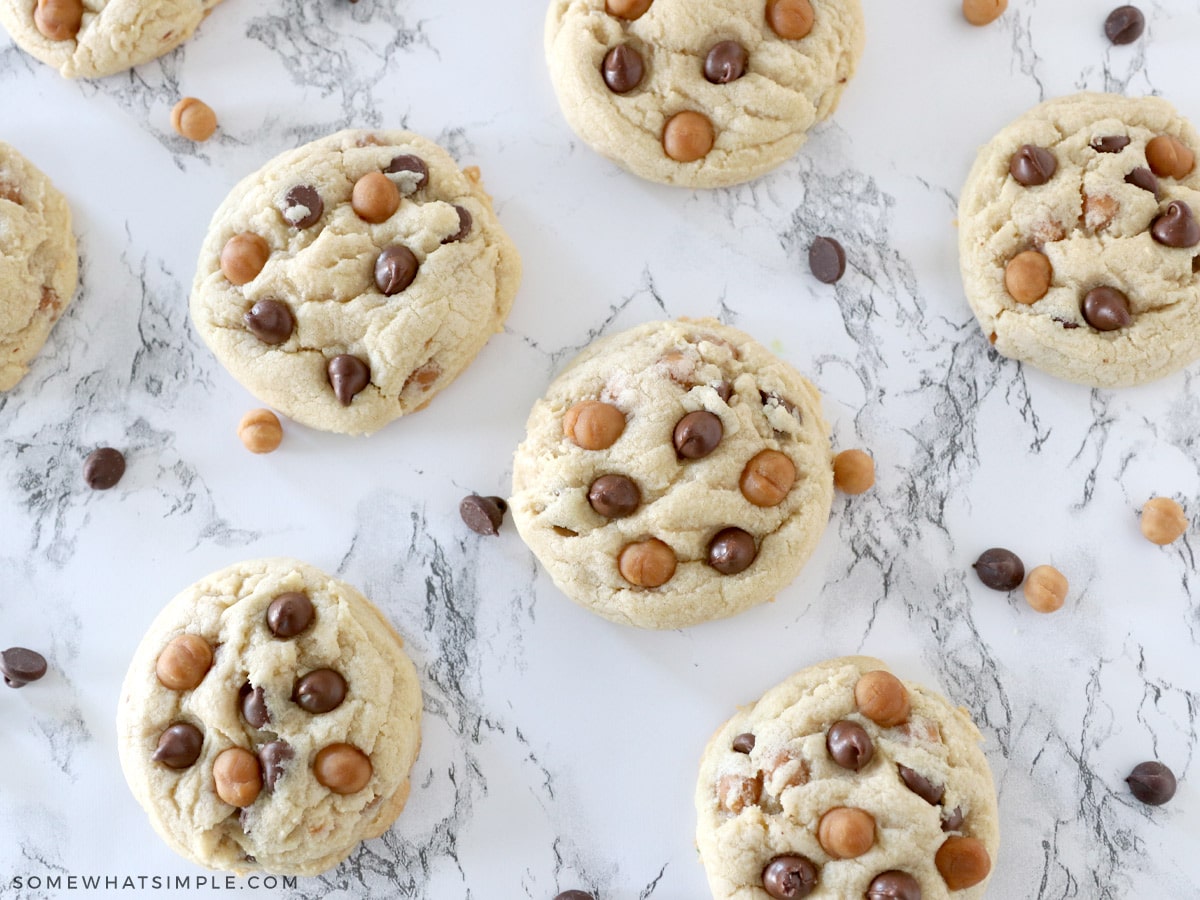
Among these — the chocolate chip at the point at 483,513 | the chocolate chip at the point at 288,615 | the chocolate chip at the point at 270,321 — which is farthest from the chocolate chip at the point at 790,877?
the chocolate chip at the point at 270,321

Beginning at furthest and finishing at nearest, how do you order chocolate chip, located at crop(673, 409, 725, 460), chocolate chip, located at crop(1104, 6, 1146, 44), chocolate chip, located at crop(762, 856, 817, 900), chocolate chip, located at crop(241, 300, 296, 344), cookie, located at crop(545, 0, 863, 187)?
1. chocolate chip, located at crop(1104, 6, 1146, 44)
2. cookie, located at crop(545, 0, 863, 187)
3. chocolate chip, located at crop(241, 300, 296, 344)
4. chocolate chip, located at crop(673, 409, 725, 460)
5. chocolate chip, located at crop(762, 856, 817, 900)

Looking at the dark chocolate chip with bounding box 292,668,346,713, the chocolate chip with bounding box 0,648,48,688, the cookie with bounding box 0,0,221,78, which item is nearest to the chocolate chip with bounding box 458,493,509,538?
the dark chocolate chip with bounding box 292,668,346,713

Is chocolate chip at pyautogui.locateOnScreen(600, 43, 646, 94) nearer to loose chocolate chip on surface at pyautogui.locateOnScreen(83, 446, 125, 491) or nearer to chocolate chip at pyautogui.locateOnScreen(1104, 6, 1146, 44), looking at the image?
chocolate chip at pyautogui.locateOnScreen(1104, 6, 1146, 44)

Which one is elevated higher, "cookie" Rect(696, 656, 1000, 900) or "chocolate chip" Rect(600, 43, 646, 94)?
"chocolate chip" Rect(600, 43, 646, 94)

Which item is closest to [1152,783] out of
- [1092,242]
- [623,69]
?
[1092,242]

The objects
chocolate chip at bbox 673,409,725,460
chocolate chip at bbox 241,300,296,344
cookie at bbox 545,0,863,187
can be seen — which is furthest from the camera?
cookie at bbox 545,0,863,187

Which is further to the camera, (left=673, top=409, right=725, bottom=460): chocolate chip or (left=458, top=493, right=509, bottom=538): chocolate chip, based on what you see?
(left=458, top=493, right=509, bottom=538): chocolate chip

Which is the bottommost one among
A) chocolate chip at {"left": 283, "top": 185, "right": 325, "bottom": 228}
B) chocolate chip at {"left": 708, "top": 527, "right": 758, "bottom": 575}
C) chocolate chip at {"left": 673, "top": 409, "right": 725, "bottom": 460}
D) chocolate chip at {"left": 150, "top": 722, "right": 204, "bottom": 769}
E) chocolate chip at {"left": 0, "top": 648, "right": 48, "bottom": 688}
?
chocolate chip at {"left": 0, "top": 648, "right": 48, "bottom": 688}

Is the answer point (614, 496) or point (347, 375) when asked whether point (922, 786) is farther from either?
point (347, 375)
